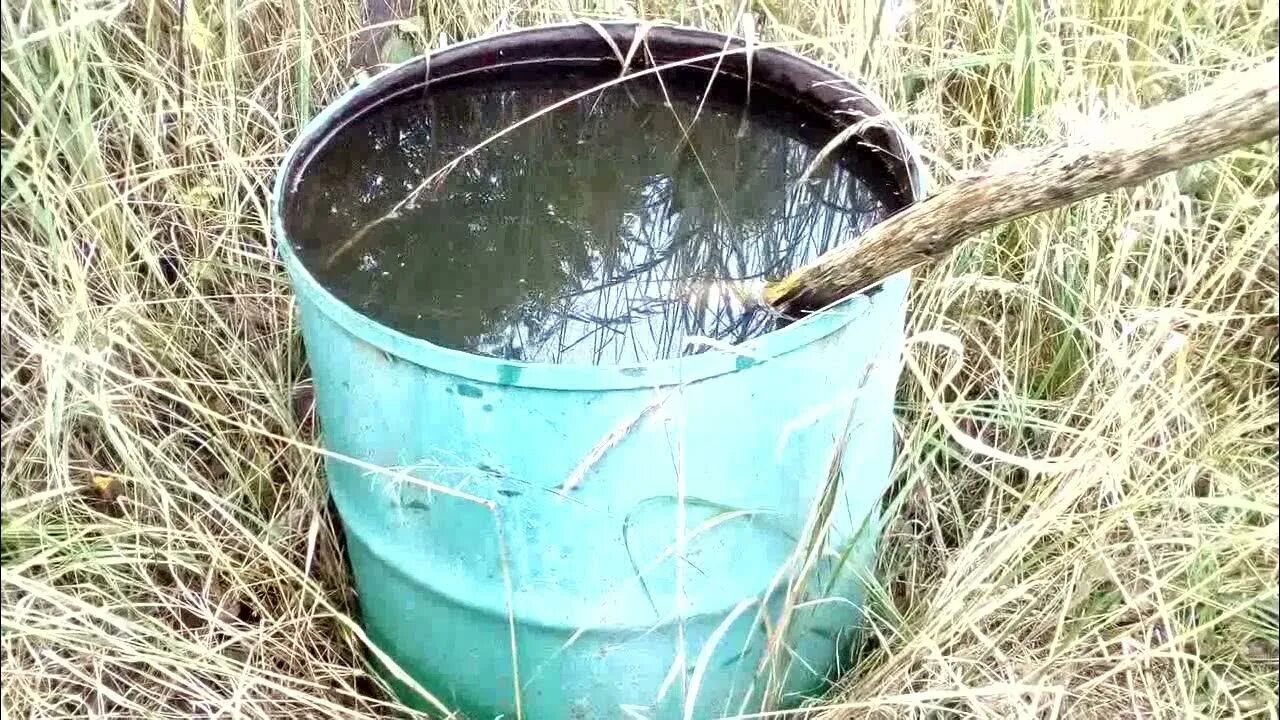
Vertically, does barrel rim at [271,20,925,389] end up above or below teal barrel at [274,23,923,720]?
above

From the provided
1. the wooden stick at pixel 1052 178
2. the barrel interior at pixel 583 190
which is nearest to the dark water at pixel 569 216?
the barrel interior at pixel 583 190

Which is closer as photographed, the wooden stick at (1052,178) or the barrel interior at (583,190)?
the wooden stick at (1052,178)

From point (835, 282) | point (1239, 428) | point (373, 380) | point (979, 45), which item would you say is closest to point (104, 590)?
point (373, 380)

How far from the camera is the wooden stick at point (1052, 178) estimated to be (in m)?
0.93

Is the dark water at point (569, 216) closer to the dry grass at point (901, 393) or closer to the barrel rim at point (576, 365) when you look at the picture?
the barrel rim at point (576, 365)

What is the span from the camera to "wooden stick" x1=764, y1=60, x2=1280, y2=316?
3.05 feet

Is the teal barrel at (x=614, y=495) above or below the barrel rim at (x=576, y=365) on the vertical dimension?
below

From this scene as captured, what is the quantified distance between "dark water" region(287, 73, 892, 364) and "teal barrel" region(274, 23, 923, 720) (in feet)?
0.21

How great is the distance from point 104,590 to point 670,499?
0.74 metres

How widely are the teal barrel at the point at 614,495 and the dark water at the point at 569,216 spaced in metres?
0.06

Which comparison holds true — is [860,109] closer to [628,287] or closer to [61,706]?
[628,287]

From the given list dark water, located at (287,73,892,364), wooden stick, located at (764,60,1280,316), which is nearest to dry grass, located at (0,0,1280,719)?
wooden stick, located at (764,60,1280,316)

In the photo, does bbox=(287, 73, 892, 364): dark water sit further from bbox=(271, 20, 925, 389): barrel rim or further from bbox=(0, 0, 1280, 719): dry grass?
bbox=(0, 0, 1280, 719): dry grass

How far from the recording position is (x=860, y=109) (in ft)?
4.50
